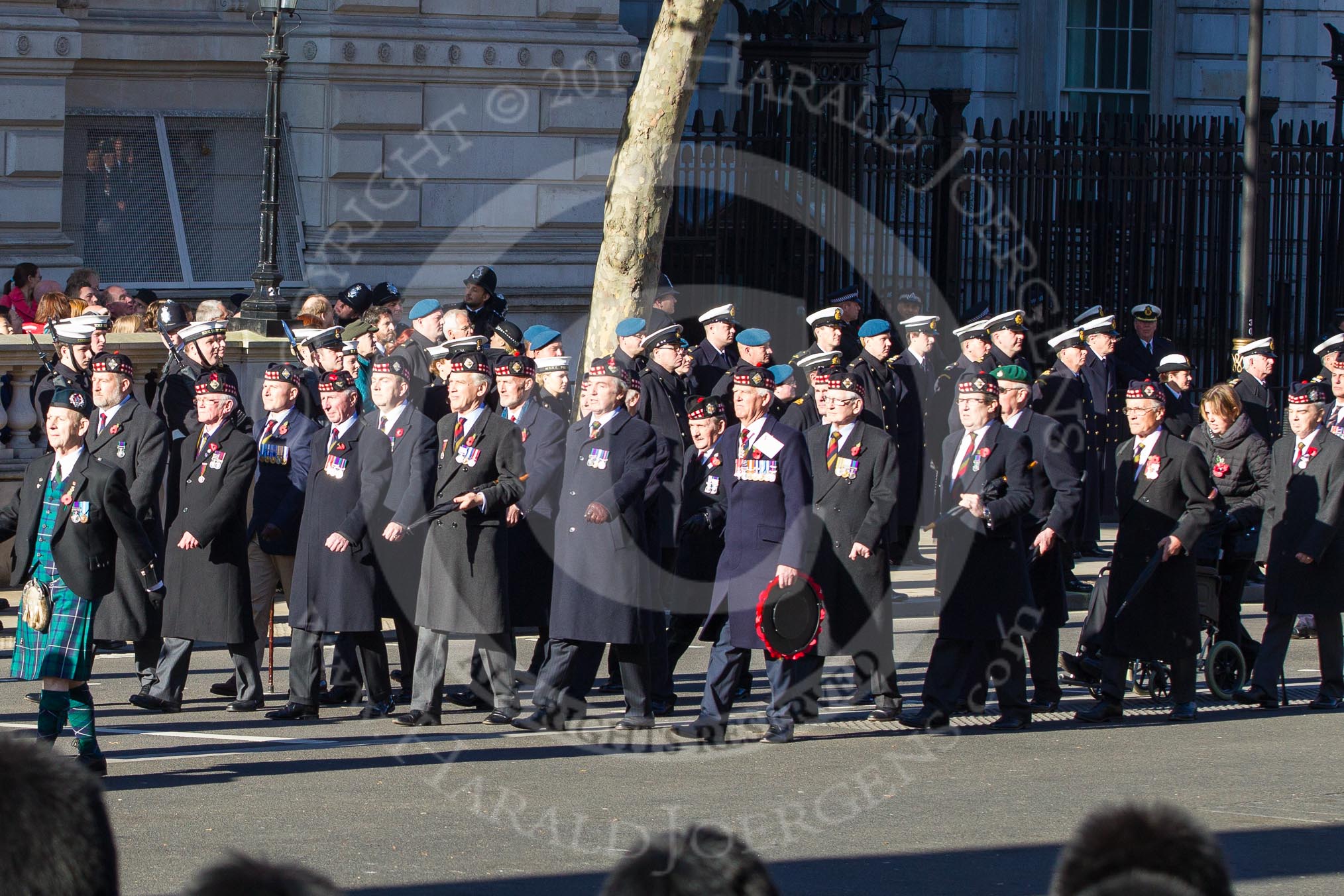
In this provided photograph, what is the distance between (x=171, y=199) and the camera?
19031mm

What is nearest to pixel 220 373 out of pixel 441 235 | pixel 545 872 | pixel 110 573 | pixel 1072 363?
pixel 110 573

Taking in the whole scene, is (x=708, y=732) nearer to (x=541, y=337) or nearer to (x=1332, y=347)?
(x=541, y=337)

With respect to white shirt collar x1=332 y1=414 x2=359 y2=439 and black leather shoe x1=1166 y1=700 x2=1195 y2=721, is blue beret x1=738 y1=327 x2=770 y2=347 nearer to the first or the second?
white shirt collar x1=332 y1=414 x2=359 y2=439

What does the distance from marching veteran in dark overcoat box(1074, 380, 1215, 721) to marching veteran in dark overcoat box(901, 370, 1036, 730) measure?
0.50m

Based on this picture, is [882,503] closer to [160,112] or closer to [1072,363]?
[1072,363]

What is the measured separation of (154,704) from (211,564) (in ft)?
2.47

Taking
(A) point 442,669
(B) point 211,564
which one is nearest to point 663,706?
(A) point 442,669

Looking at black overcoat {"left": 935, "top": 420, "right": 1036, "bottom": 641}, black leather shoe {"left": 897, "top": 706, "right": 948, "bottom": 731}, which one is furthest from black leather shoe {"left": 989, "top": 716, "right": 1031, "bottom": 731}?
black overcoat {"left": 935, "top": 420, "right": 1036, "bottom": 641}

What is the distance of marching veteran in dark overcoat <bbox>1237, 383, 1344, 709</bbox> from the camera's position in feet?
34.2

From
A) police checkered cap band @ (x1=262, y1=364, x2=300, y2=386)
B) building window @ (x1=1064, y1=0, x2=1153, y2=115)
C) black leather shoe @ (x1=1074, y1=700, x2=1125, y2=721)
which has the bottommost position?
black leather shoe @ (x1=1074, y1=700, x2=1125, y2=721)

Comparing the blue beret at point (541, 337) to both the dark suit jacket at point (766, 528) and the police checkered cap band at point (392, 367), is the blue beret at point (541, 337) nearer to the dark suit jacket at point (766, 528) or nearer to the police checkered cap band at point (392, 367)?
the police checkered cap band at point (392, 367)

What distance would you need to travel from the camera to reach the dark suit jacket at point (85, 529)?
27.1 feet

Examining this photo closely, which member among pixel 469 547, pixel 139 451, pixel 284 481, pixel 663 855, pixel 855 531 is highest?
pixel 139 451

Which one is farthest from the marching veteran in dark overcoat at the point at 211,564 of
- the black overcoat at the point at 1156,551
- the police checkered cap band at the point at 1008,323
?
the police checkered cap band at the point at 1008,323
